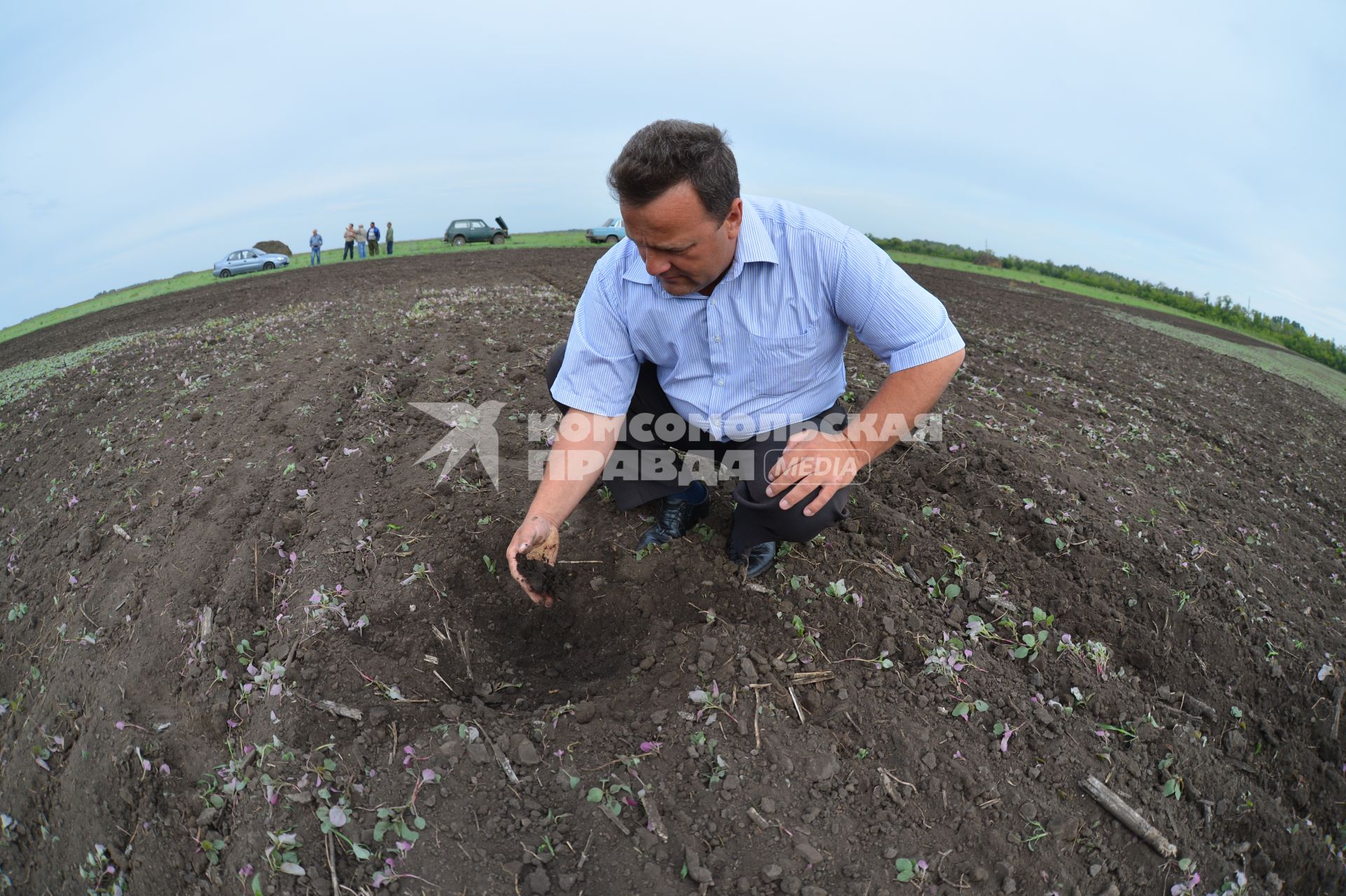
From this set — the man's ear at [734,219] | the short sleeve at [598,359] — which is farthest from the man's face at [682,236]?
the short sleeve at [598,359]

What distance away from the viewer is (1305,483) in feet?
16.9

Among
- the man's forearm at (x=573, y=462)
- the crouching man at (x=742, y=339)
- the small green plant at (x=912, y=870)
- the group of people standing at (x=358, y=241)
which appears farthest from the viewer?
the group of people standing at (x=358, y=241)

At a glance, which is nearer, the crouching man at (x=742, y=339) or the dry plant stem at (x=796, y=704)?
the crouching man at (x=742, y=339)

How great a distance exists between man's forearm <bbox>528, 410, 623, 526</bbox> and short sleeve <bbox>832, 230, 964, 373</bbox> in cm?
96

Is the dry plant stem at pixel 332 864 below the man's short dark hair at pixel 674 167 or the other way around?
below

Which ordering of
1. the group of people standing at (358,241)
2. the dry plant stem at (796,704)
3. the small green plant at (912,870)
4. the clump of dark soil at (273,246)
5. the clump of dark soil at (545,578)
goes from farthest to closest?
1. the clump of dark soil at (273,246)
2. the group of people standing at (358,241)
3. the clump of dark soil at (545,578)
4. the dry plant stem at (796,704)
5. the small green plant at (912,870)

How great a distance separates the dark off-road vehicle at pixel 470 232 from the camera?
25078mm

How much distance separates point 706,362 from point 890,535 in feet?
4.03

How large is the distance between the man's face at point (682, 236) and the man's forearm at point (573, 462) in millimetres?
576

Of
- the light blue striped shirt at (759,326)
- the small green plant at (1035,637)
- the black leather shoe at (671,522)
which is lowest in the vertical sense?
the small green plant at (1035,637)

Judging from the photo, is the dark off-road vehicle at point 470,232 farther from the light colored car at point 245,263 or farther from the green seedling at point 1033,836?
the green seedling at point 1033,836

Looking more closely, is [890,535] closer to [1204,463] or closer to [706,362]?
[706,362]

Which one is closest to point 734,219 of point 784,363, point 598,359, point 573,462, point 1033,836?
point 784,363

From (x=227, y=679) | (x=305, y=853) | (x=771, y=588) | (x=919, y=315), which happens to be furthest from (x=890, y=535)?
(x=227, y=679)
